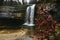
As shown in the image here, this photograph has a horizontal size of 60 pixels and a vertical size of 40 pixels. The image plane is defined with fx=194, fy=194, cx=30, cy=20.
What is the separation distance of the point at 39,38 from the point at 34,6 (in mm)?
9066

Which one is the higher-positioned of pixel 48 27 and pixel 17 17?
pixel 48 27

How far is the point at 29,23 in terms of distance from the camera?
14461 millimetres

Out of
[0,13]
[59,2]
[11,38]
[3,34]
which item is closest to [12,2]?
[0,13]

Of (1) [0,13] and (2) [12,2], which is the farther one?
(2) [12,2]

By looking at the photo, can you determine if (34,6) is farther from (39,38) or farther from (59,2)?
(39,38)

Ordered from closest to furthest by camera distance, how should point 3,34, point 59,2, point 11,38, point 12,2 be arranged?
point 11,38
point 3,34
point 59,2
point 12,2

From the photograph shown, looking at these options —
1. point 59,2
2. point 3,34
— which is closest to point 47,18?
point 3,34

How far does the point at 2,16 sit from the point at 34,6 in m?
2.58

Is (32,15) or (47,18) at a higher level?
(47,18)

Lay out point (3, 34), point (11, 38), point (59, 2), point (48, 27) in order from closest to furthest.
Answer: point (48, 27) → point (11, 38) → point (3, 34) → point (59, 2)

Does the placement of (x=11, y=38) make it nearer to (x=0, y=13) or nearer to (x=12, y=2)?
(x=0, y=13)

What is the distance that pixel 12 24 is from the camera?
1459 cm

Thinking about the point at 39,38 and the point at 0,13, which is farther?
the point at 0,13

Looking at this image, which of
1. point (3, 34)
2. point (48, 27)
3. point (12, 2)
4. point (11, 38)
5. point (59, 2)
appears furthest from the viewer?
point (12, 2)
